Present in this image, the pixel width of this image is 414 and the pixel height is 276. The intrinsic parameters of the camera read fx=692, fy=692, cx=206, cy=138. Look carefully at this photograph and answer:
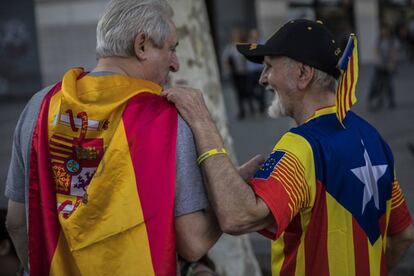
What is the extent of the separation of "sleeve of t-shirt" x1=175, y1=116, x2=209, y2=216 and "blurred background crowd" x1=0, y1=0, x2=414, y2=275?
1980 mm

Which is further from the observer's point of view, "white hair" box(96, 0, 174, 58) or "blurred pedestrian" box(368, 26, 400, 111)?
"blurred pedestrian" box(368, 26, 400, 111)

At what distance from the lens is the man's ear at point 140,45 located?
2.23m

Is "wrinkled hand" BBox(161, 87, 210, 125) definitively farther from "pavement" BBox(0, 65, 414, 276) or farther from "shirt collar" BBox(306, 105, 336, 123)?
"pavement" BBox(0, 65, 414, 276)

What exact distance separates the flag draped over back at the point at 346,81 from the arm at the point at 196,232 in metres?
0.58

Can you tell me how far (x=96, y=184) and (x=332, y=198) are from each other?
0.80m

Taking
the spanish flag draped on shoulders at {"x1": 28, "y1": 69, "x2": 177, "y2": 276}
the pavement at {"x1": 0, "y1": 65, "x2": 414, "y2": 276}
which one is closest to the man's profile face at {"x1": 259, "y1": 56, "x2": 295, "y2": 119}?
the spanish flag draped on shoulders at {"x1": 28, "y1": 69, "x2": 177, "y2": 276}

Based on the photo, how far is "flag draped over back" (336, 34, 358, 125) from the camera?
236cm

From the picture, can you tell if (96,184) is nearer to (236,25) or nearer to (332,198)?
(332,198)

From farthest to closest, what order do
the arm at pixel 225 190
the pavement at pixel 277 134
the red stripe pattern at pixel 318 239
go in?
the pavement at pixel 277 134, the red stripe pattern at pixel 318 239, the arm at pixel 225 190

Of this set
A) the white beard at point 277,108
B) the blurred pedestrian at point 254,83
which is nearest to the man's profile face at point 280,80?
the white beard at point 277,108

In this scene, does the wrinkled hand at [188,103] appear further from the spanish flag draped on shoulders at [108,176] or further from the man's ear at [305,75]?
the man's ear at [305,75]

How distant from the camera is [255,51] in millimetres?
2453

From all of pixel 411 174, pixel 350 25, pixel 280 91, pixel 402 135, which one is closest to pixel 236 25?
pixel 350 25

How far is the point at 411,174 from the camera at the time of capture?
8453mm
